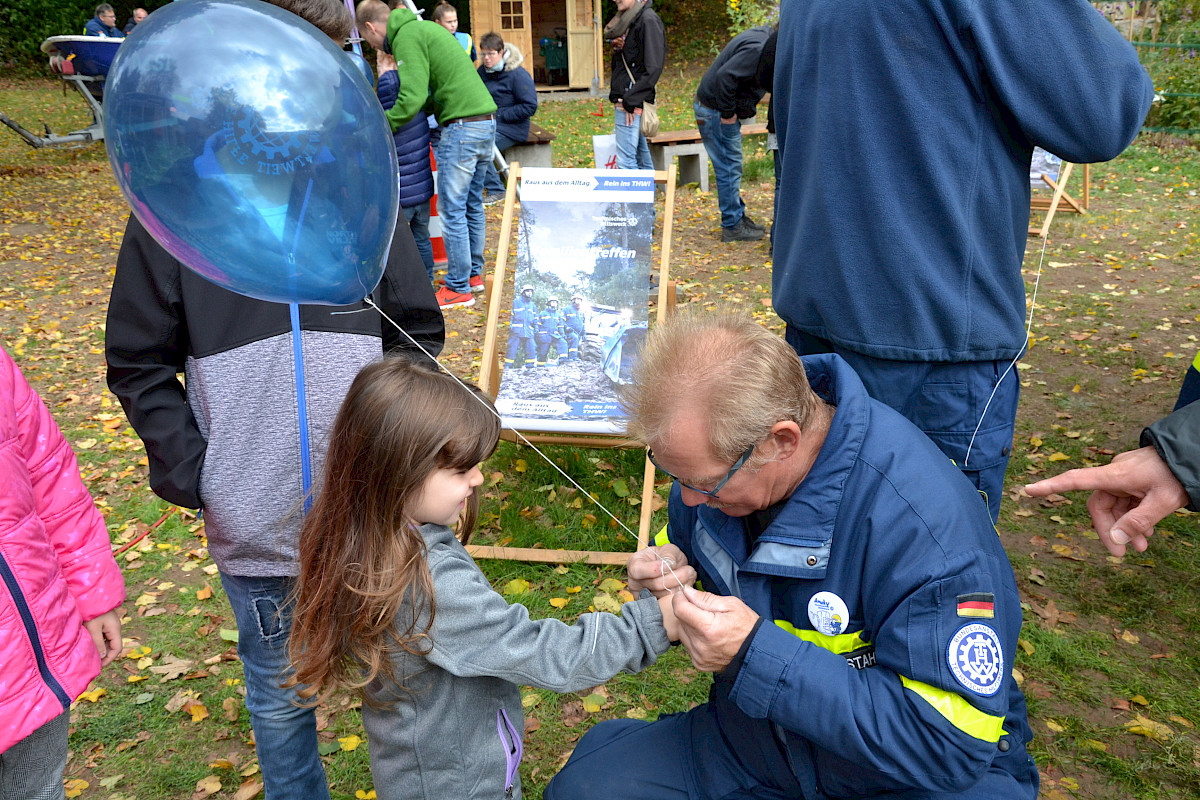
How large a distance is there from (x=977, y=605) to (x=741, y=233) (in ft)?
23.7

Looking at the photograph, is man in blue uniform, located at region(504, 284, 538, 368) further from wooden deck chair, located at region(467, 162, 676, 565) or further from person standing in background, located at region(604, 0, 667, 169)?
person standing in background, located at region(604, 0, 667, 169)

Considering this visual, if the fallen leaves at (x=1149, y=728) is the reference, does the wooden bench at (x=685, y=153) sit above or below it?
above

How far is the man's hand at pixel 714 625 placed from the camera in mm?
1544

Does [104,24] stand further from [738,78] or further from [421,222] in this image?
[738,78]

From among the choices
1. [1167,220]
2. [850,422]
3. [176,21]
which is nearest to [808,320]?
[850,422]

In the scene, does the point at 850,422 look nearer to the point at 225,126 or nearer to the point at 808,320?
the point at 808,320

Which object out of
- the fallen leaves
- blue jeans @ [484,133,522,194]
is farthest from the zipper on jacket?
blue jeans @ [484,133,522,194]

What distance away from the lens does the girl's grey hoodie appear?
167cm

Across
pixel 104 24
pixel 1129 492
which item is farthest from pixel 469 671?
pixel 104 24

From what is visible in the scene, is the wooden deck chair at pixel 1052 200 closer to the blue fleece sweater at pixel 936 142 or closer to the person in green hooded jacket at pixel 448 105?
the person in green hooded jacket at pixel 448 105

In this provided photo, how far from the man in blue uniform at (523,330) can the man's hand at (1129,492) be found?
98.3 inches

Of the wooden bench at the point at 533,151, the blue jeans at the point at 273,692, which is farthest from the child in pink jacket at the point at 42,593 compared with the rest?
the wooden bench at the point at 533,151

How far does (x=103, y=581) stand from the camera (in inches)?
75.9

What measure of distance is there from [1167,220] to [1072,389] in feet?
15.3
